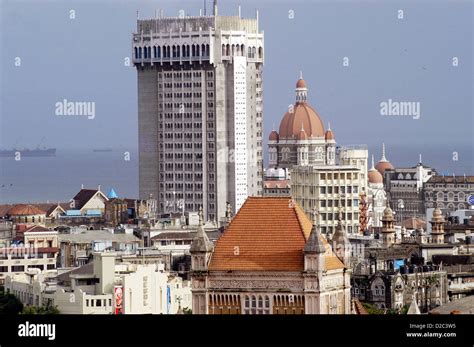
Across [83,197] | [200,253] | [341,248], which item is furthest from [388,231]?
[200,253]

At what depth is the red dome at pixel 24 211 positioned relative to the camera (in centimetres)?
13462

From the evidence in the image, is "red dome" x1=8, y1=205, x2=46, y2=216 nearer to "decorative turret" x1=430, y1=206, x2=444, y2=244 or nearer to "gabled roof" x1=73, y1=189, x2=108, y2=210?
"gabled roof" x1=73, y1=189, x2=108, y2=210

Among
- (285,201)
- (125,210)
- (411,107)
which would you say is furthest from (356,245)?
(285,201)

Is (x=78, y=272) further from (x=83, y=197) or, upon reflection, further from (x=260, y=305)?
(x=83, y=197)

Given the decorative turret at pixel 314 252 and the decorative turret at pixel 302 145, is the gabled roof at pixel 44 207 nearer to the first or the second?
the decorative turret at pixel 302 145

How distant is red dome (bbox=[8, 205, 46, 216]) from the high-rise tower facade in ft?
99.7

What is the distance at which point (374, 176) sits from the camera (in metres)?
177

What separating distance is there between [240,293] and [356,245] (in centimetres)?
6094

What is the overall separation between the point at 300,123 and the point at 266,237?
137m

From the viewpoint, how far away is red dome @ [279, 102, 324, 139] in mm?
182875

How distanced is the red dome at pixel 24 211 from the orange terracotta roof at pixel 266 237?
87448 mm

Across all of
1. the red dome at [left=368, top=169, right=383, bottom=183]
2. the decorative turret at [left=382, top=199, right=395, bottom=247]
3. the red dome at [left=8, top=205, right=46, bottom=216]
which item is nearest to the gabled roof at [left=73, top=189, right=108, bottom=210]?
the red dome at [left=8, top=205, right=46, bottom=216]
